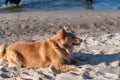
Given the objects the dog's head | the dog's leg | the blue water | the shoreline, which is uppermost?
the dog's head

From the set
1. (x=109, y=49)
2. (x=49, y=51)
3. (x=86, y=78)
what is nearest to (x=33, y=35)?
(x=109, y=49)

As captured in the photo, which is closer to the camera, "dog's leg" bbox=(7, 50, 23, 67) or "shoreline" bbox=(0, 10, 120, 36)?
"dog's leg" bbox=(7, 50, 23, 67)

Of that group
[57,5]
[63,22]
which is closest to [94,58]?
[63,22]

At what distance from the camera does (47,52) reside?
6.64 m

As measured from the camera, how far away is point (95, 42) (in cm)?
855

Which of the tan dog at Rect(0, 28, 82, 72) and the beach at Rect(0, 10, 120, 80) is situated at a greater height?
the tan dog at Rect(0, 28, 82, 72)

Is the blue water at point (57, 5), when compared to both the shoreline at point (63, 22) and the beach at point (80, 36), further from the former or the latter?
the shoreline at point (63, 22)

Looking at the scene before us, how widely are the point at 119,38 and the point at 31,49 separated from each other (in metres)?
2.82

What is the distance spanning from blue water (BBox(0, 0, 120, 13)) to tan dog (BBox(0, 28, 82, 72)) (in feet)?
31.2

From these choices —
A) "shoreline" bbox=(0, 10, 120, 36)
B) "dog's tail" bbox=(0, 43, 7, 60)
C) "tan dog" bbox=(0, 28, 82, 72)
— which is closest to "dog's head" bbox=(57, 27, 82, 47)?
"tan dog" bbox=(0, 28, 82, 72)

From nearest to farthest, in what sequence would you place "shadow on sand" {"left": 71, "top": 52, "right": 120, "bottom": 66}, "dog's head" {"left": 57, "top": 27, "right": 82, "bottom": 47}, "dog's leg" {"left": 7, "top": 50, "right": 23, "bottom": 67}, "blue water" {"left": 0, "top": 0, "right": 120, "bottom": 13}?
1. "dog's head" {"left": 57, "top": 27, "right": 82, "bottom": 47}
2. "dog's leg" {"left": 7, "top": 50, "right": 23, "bottom": 67}
3. "shadow on sand" {"left": 71, "top": 52, "right": 120, "bottom": 66}
4. "blue water" {"left": 0, "top": 0, "right": 120, "bottom": 13}

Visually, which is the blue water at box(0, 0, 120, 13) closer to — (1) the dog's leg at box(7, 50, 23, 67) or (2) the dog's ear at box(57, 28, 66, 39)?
(1) the dog's leg at box(7, 50, 23, 67)

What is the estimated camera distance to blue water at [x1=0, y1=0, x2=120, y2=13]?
16.6 meters

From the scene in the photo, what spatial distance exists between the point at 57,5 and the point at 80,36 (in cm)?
778
